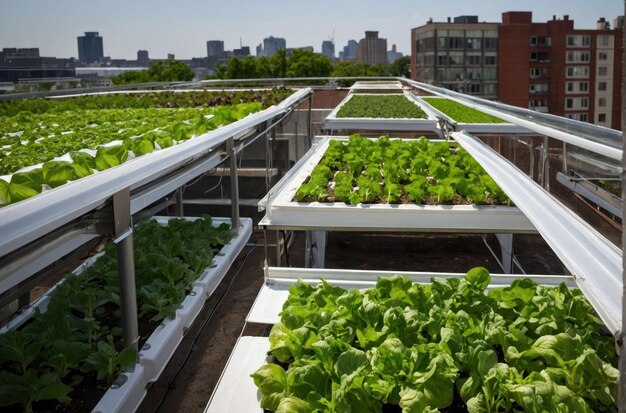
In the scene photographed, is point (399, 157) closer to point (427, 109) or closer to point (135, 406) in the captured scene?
point (135, 406)

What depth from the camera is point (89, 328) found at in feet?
8.25

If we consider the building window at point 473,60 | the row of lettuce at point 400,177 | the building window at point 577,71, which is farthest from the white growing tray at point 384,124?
the building window at point 473,60

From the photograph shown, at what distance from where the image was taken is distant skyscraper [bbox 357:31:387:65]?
192 m

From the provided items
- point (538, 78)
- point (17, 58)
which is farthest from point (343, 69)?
point (17, 58)

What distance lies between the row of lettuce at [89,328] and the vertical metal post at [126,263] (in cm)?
10

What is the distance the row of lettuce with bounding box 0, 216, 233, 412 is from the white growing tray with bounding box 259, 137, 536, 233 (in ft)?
1.74

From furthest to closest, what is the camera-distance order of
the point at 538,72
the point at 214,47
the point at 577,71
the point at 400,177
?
the point at 214,47, the point at 577,71, the point at 538,72, the point at 400,177

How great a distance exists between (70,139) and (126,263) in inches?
71.3

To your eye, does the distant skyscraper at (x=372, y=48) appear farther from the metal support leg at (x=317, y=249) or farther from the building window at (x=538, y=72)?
the metal support leg at (x=317, y=249)

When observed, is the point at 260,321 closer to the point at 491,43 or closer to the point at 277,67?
the point at 277,67

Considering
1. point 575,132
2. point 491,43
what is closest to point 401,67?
point 491,43

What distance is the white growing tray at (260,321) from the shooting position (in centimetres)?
183

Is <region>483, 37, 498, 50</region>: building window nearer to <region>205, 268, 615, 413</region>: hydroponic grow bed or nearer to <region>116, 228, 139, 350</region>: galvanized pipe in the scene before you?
<region>205, 268, 615, 413</region>: hydroponic grow bed

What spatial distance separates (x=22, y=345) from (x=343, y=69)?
248 ft
